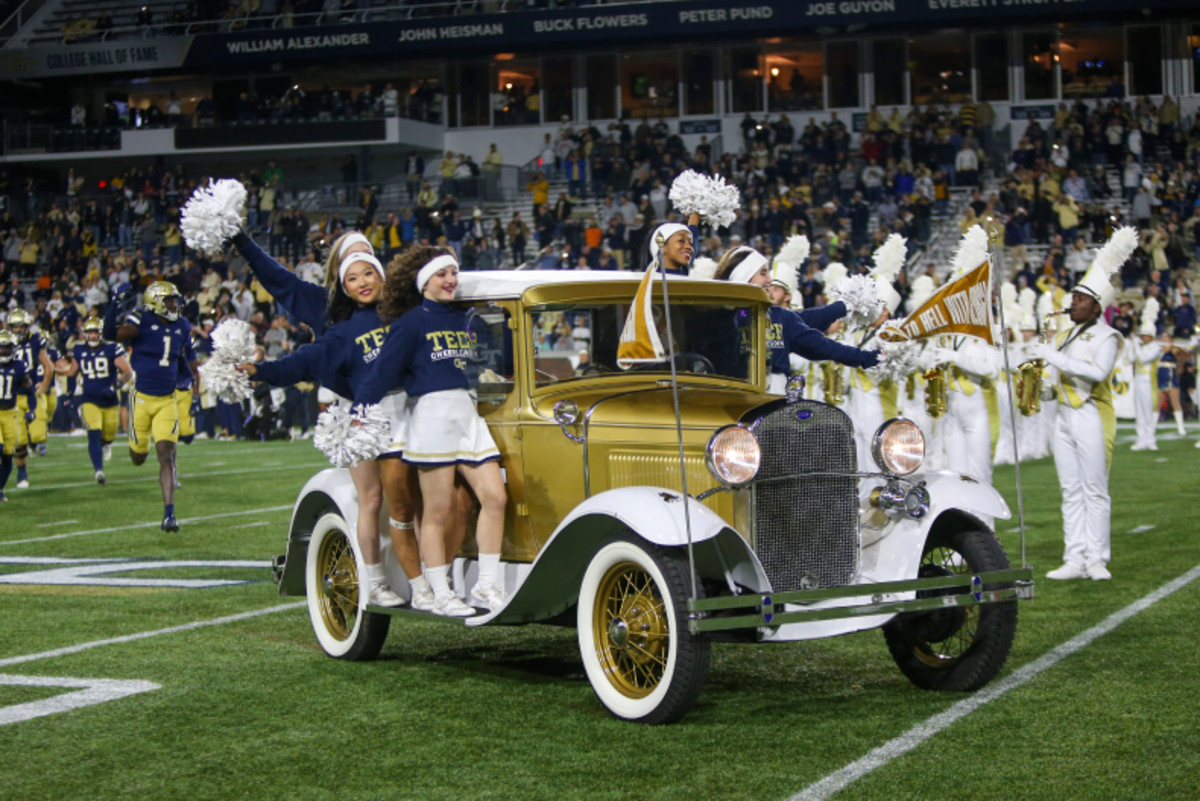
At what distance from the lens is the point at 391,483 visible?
23.2ft

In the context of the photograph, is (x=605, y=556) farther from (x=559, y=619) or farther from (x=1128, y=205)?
(x=1128, y=205)

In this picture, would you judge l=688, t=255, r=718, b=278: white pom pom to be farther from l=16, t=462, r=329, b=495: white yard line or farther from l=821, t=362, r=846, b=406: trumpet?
l=16, t=462, r=329, b=495: white yard line

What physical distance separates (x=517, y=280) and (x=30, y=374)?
535 inches

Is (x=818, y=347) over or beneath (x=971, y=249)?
beneath

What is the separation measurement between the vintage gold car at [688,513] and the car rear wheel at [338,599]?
2 cm

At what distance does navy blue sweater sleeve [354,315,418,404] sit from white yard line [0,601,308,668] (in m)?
2.14

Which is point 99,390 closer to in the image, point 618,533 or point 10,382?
point 10,382

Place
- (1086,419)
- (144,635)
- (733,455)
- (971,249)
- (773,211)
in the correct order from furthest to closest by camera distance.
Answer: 1. (773,211)
2. (971,249)
3. (1086,419)
4. (144,635)
5. (733,455)

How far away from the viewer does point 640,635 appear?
19.5 ft

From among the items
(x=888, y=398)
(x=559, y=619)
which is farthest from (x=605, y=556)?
(x=888, y=398)

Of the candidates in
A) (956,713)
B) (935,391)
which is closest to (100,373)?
(935,391)

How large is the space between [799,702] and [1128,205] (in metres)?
27.0

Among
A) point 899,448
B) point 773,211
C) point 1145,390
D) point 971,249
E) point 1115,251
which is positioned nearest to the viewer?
point 899,448

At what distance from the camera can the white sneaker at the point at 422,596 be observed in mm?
6961
